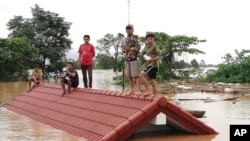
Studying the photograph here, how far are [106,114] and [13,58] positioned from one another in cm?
2999

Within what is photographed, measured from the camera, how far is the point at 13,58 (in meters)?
37.8

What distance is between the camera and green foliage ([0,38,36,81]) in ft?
123

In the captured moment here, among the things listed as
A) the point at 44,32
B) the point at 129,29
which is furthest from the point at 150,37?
the point at 44,32

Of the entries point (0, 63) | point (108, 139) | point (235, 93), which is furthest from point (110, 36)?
point (108, 139)

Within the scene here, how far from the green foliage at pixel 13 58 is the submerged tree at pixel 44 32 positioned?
278 centimetres

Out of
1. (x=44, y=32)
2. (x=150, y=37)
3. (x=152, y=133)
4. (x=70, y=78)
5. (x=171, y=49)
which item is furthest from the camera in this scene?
(x=44, y=32)

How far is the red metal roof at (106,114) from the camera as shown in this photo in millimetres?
8281

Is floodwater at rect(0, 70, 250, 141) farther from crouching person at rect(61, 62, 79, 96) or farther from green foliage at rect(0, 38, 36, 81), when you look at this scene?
green foliage at rect(0, 38, 36, 81)

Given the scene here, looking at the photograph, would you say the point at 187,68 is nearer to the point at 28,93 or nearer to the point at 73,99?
the point at 28,93

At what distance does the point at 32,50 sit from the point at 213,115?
97.2 feet

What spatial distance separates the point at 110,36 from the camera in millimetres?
A: 65688

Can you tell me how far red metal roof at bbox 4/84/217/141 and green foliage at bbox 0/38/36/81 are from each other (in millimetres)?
25469

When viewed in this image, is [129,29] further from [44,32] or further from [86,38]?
[44,32]

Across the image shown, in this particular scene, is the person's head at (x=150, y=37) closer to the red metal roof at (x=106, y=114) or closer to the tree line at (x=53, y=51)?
the red metal roof at (x=106, y=114)
